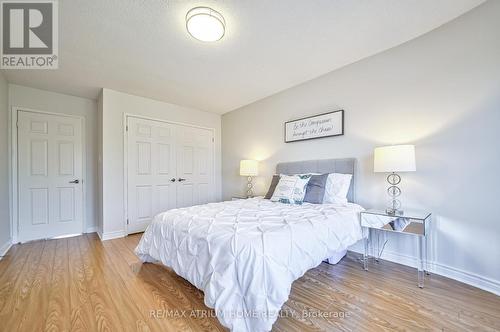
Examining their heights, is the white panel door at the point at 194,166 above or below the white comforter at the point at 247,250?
above

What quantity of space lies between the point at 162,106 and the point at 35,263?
2.83 metres

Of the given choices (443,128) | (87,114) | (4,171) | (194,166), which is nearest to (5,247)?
(4,171)

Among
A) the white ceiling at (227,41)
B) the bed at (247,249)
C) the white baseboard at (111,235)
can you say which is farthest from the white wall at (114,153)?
the bed at (247,249)

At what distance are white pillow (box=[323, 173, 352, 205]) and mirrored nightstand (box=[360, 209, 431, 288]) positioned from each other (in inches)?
14.4

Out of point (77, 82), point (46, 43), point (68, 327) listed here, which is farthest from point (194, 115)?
point (68, 327)

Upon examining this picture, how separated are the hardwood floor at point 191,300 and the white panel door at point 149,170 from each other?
4.41ft

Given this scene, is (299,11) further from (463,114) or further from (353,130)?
(463,114)

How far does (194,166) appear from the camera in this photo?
4.46m

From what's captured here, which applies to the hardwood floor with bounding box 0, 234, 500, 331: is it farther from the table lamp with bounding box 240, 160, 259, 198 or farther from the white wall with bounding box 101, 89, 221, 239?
the table lamp with bounding box 240, 160, 259, 198

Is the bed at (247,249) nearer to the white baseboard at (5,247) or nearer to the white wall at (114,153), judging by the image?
the white wall at (114,153)

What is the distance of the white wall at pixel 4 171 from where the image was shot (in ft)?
9.03

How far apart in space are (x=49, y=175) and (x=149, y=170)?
4.77 ft

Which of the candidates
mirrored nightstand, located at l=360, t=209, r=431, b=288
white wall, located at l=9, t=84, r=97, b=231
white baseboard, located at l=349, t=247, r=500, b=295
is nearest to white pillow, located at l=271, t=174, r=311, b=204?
mirrored nightstand, located at l=360, t=209, r=431, b=288

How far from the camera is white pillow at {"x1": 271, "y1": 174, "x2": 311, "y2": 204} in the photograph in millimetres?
2645
